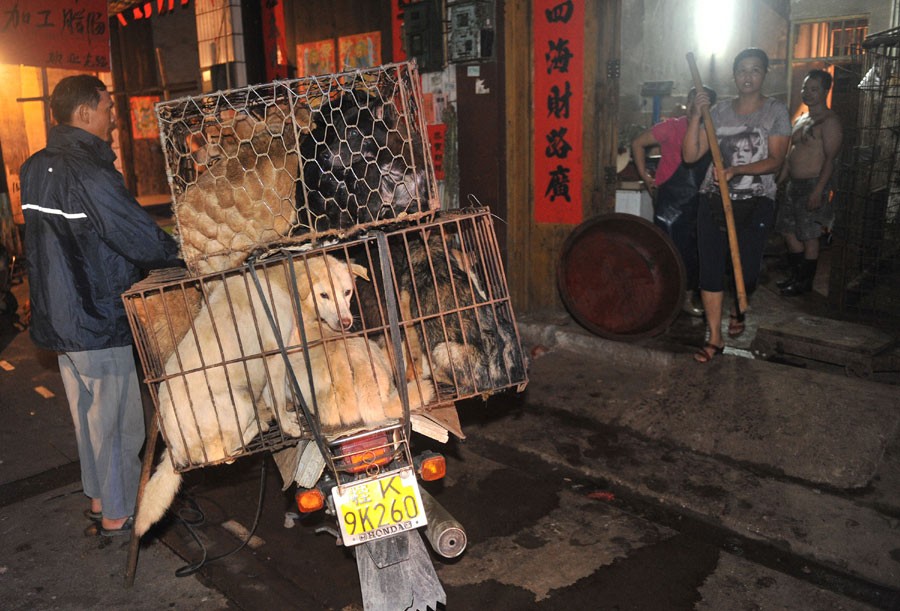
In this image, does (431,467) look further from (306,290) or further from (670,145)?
(670,145)

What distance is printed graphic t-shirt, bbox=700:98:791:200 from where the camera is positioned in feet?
16.2

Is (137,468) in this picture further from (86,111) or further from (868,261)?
(868,261)

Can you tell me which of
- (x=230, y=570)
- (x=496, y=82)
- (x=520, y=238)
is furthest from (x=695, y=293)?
(x=230, y=570)

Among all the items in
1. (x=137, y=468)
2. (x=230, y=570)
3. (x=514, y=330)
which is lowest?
(x=230, y=570)

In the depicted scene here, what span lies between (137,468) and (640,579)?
2.66m

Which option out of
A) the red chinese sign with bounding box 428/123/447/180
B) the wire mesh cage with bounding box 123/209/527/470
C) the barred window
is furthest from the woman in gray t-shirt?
the barred window

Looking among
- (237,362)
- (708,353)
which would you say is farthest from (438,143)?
(237,362)

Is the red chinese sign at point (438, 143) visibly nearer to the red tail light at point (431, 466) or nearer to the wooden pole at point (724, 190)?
the wooden pole at point (724, 190)

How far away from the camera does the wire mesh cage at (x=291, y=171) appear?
2748 mm

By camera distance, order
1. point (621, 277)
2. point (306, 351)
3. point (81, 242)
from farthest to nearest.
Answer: point (621, 277)
point (81, 242)
point (306, 351)

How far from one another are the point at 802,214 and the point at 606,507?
4.94 meters

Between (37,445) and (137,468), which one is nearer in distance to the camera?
(137,468)

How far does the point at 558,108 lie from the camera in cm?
639

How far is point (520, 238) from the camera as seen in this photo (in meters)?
6.93
